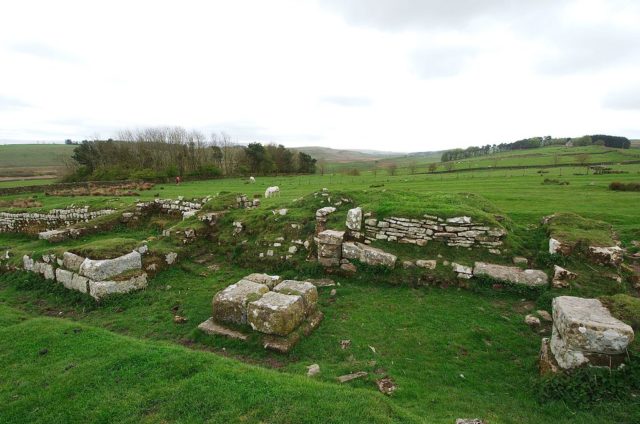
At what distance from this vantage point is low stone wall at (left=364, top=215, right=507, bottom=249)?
34.7 ft

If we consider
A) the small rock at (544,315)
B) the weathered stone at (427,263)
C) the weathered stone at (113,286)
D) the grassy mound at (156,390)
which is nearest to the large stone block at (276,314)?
the grassy mound at (156,390)

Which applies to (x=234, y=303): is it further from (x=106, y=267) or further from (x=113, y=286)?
(x=106, y=267)

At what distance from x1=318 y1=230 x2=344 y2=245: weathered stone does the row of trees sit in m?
45.9

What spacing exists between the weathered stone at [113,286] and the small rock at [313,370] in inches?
287

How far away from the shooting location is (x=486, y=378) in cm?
611

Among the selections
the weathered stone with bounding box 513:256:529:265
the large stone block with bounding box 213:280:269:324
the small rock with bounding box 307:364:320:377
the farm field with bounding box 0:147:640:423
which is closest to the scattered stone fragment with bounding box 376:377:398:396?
the farm field with bounding box 0:147:640:423

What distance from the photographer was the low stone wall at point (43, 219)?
1992cm

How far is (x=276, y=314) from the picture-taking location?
726cm

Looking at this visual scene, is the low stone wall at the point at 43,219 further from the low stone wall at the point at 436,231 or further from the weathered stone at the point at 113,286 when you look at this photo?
the low stone wall at the point at 436,231

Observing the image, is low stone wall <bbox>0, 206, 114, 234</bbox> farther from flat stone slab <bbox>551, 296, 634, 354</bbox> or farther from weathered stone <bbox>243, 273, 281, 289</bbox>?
flat stone slab <bbox>551, 296, 634, 354</bbox>

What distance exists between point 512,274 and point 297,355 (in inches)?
270

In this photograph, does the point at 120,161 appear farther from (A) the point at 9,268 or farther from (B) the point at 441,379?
(B) the point at 441,379

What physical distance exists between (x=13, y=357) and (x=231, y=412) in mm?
5549

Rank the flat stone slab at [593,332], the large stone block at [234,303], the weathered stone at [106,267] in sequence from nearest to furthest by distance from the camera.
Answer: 1. the flat stone slab at [593,332]
2. the large stone block at [234,303]
3. the weathered stone at [106,267]
